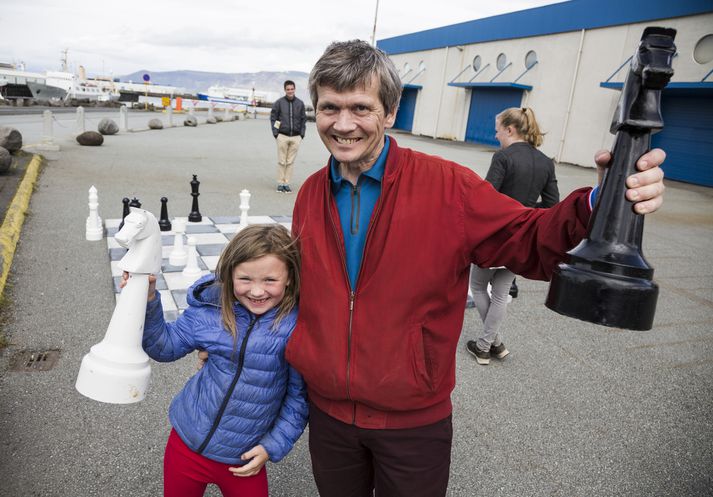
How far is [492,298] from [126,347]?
287 centimetres

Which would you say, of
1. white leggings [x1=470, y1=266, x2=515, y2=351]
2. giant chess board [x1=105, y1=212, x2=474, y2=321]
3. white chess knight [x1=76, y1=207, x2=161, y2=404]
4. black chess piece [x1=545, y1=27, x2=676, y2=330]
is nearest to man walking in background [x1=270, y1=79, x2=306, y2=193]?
giant chess board [x1=105, y1=212, x2=474, y2=321]

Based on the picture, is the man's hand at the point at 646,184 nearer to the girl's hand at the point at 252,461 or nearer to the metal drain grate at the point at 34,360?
the girl's hand at the point at 252,461

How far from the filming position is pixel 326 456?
1.72 m

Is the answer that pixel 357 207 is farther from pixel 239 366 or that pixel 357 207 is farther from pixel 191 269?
pixel 191 269

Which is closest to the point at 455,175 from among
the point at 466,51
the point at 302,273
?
the point at 302,273

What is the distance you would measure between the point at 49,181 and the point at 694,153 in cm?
1906

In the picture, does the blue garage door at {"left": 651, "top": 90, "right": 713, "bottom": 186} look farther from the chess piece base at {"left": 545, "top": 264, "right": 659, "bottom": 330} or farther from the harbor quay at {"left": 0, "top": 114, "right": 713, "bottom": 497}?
the chess piece base at {"left": 545, "top": 264, "right": 659, "bottom": 330}

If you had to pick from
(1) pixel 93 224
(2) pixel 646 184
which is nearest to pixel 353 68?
(2) pixel 646 184

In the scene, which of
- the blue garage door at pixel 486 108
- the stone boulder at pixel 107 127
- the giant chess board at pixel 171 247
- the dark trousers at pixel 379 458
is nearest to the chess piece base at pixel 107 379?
the dark trousers at pixel 379 458

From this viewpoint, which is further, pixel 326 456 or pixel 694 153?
pixel 694 153

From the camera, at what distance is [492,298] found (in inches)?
150

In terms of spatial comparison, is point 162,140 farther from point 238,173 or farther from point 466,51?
point 466,51

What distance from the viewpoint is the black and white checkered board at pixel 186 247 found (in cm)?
430

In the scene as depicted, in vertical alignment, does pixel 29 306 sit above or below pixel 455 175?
below
